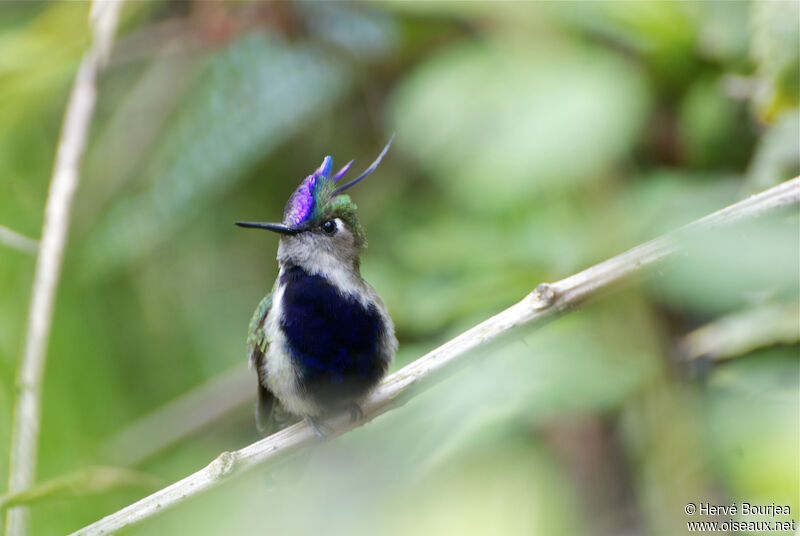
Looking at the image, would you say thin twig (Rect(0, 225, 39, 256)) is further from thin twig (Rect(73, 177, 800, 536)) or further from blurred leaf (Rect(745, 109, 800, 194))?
blurred leaf (Rect(745, 109, 800, 194))

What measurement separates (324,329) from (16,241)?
0.64 m

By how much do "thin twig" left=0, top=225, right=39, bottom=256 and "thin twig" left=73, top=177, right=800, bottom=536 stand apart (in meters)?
0.54

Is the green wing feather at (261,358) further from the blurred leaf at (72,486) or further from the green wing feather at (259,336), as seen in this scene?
the blurred leaf at (72,486)

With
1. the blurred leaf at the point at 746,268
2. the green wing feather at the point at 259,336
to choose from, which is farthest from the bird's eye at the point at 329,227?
the blurred leaf at the point at 746,268

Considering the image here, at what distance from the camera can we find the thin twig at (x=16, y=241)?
1425 mm

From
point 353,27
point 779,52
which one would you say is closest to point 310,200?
point 779,52

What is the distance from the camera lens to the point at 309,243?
5.66 ft

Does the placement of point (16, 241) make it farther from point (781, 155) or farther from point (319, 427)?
point (781, 155)

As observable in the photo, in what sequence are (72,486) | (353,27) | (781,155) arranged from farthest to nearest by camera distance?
(353,27) < (781,155) < (72,486)

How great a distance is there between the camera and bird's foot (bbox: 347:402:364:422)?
65.7 inches

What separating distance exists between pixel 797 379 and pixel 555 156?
79cm

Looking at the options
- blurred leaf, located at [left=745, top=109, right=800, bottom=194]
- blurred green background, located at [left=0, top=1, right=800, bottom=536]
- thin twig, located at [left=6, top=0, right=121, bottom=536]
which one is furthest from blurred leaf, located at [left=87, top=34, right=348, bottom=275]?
blurred leaf, located at [left=745, top=109, right=800, bottom=194]

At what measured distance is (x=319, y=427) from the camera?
1.71 metres

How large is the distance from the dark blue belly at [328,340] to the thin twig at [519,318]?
0.27 meters
